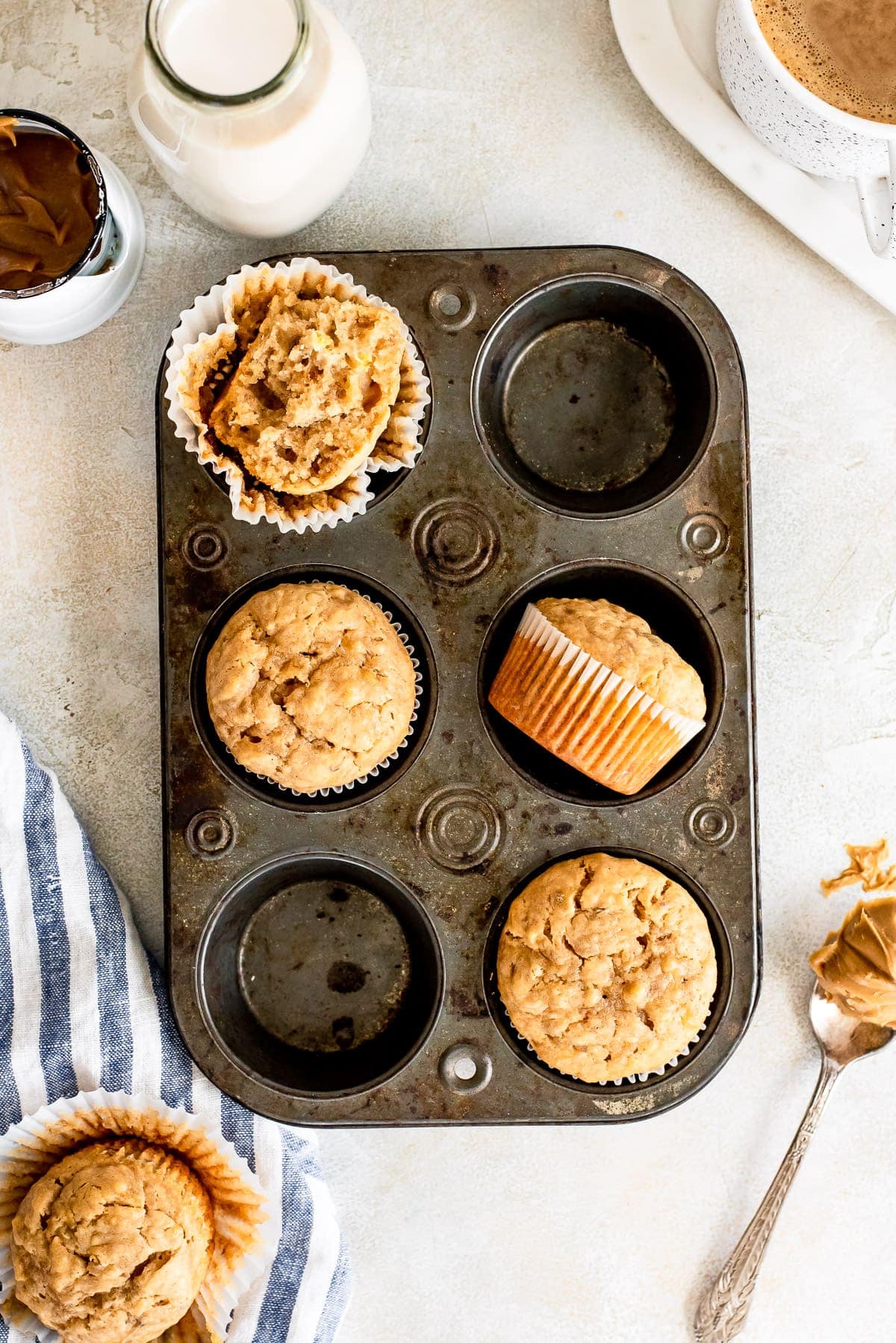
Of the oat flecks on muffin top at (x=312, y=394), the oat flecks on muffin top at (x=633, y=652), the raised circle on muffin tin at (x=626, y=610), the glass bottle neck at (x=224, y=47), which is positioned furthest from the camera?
the raised circle on muffin tin at (x=626, y=610)

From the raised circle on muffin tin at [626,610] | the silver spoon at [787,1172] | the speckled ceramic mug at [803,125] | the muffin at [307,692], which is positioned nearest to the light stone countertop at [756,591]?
the silver spoon at [787,1172]

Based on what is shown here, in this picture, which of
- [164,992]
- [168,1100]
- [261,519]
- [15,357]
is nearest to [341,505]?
[261,519]

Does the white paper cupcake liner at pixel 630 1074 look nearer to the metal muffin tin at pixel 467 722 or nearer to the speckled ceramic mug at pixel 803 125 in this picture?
the metal muffin tin at pixel 467 722

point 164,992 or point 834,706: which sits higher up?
point 834,706

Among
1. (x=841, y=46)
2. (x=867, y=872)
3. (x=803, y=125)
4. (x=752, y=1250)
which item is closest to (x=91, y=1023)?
(x=752, y=1250)

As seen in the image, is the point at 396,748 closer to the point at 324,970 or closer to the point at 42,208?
the point at 324,970

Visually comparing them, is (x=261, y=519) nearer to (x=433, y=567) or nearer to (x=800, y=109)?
(x=433, y=567)
